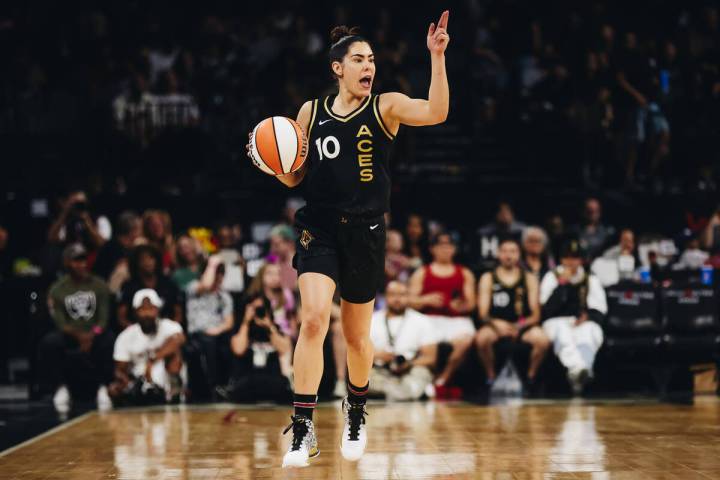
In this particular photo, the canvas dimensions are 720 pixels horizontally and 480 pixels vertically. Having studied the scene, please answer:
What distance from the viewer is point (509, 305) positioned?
1064 cm

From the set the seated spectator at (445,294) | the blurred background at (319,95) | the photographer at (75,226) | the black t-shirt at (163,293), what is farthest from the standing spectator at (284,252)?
the photographer at (75,226)

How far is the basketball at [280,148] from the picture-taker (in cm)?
543

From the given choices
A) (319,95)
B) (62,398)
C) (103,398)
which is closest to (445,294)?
(103,398)

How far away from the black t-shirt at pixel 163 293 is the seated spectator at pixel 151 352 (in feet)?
1.15

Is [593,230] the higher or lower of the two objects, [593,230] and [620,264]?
the higher

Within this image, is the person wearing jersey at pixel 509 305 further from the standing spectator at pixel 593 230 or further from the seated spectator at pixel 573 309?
the standing spectator at pixel 593 230

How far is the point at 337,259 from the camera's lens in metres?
5.66

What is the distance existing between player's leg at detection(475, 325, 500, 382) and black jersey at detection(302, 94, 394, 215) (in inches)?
199

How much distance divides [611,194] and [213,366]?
588 centimetres

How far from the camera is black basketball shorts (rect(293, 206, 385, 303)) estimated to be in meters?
5.59

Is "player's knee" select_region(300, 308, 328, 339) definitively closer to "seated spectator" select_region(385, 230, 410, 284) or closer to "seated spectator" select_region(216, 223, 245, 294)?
"seated spectator" select_region(385, 230, 410, 284)

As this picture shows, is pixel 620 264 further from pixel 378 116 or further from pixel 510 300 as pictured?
pixel 378 116

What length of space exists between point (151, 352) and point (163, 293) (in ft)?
2.34

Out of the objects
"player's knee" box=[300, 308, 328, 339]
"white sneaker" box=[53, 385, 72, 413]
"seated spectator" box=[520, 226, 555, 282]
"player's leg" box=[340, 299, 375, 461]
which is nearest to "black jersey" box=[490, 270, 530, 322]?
"seated spectator" box=[520, 226, 555, 282]
